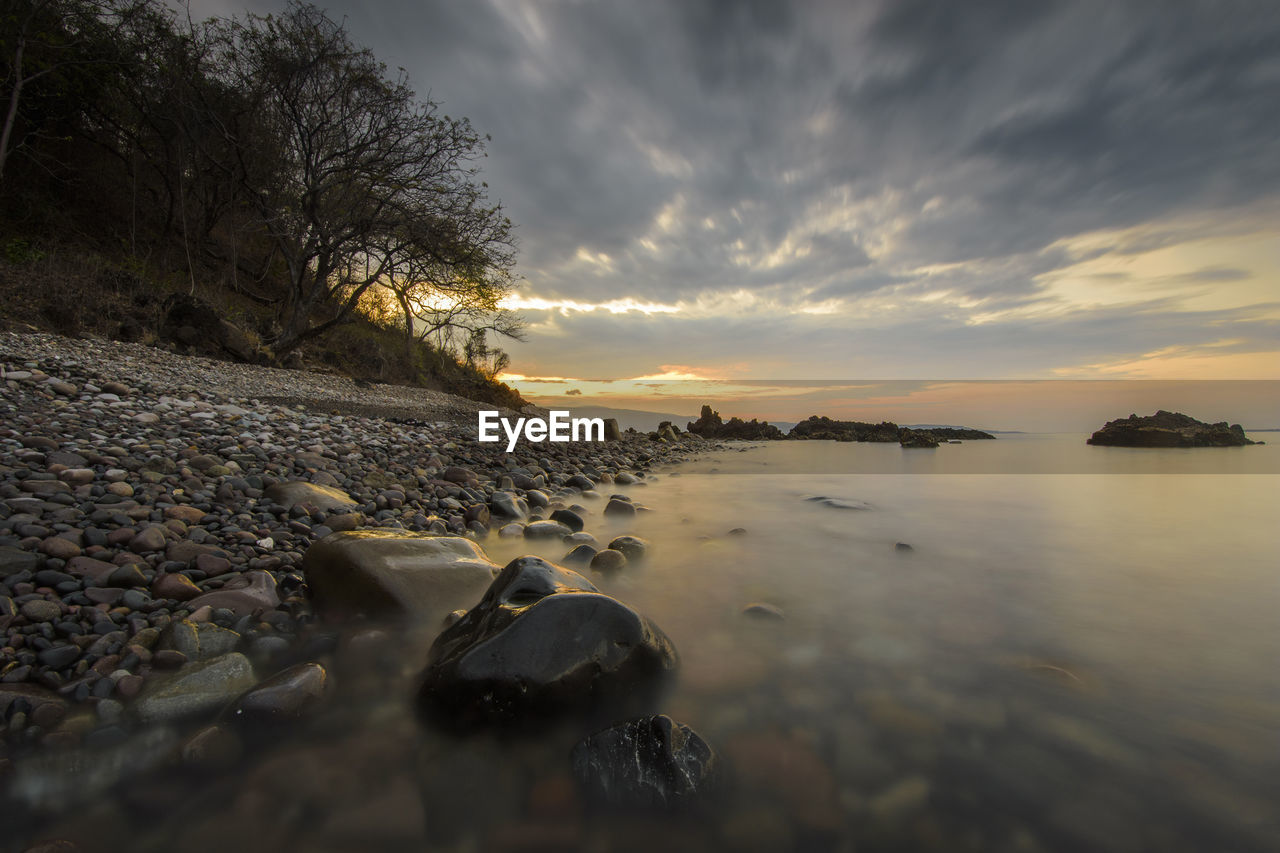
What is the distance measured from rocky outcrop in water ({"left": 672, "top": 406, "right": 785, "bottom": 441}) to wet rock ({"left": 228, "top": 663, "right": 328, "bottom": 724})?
71.4 feet

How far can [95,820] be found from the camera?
154cm

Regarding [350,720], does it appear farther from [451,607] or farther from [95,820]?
[451,607]

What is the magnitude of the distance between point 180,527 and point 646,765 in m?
3.23

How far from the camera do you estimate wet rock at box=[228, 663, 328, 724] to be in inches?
77.1

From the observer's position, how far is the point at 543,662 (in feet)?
6.60

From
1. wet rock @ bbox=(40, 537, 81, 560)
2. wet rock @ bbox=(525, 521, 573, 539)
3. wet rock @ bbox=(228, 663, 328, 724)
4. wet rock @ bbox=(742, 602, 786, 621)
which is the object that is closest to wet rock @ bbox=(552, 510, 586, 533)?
wet rock @ bbox=(525, 521, 573, 539)

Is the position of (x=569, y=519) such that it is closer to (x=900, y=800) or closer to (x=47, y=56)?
(x=900, y=800)

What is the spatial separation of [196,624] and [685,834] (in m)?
2.37

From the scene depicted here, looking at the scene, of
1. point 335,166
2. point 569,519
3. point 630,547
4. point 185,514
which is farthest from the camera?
point 335,166

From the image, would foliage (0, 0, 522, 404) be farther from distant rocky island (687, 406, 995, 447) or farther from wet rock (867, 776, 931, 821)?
wet rock (867, 776, 931, 821)

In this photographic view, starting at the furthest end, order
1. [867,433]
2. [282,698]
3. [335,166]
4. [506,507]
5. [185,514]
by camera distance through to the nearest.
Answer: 1. [867,433]
2. [335,166]
3. [506,507]
4. [185,514]
5. [282,698]

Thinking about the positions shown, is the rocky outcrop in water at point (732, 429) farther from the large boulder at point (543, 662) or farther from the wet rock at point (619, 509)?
the large boulder at point (543, 662)

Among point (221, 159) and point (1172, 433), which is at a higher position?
point (221, 159)

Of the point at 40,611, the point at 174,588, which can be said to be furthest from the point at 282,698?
the point at 40,611
